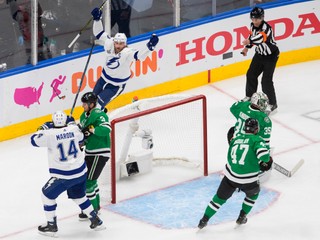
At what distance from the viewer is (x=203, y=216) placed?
310 inches

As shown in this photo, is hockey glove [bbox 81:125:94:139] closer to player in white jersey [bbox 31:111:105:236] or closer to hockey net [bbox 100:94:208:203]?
player in white jersey [bbox 31:111:105:236]

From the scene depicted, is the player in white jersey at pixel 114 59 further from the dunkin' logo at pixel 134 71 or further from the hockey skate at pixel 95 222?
the hockey skate at pixel 95 222

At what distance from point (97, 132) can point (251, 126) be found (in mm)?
1137

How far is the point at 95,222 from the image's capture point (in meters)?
7.84

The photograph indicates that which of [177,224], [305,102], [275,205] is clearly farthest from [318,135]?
[177,224]

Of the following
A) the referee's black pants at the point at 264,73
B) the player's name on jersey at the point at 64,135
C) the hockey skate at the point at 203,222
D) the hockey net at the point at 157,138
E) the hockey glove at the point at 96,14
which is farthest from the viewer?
the referee's black pants at the point at 264,73

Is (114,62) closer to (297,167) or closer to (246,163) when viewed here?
(297,167)

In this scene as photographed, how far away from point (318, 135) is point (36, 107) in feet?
8.78

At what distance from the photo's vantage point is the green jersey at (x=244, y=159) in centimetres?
756

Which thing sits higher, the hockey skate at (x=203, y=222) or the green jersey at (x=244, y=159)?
the green jersey at (x=244, y=159)

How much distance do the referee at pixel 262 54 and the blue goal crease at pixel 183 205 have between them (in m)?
1.66

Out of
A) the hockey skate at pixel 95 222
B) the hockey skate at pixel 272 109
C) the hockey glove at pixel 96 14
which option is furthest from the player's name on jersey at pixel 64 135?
the hockey skate at pixel 272 109

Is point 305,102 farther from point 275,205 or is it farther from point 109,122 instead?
point 109,122

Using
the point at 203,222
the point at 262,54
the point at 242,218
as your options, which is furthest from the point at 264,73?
the point at 203,222
